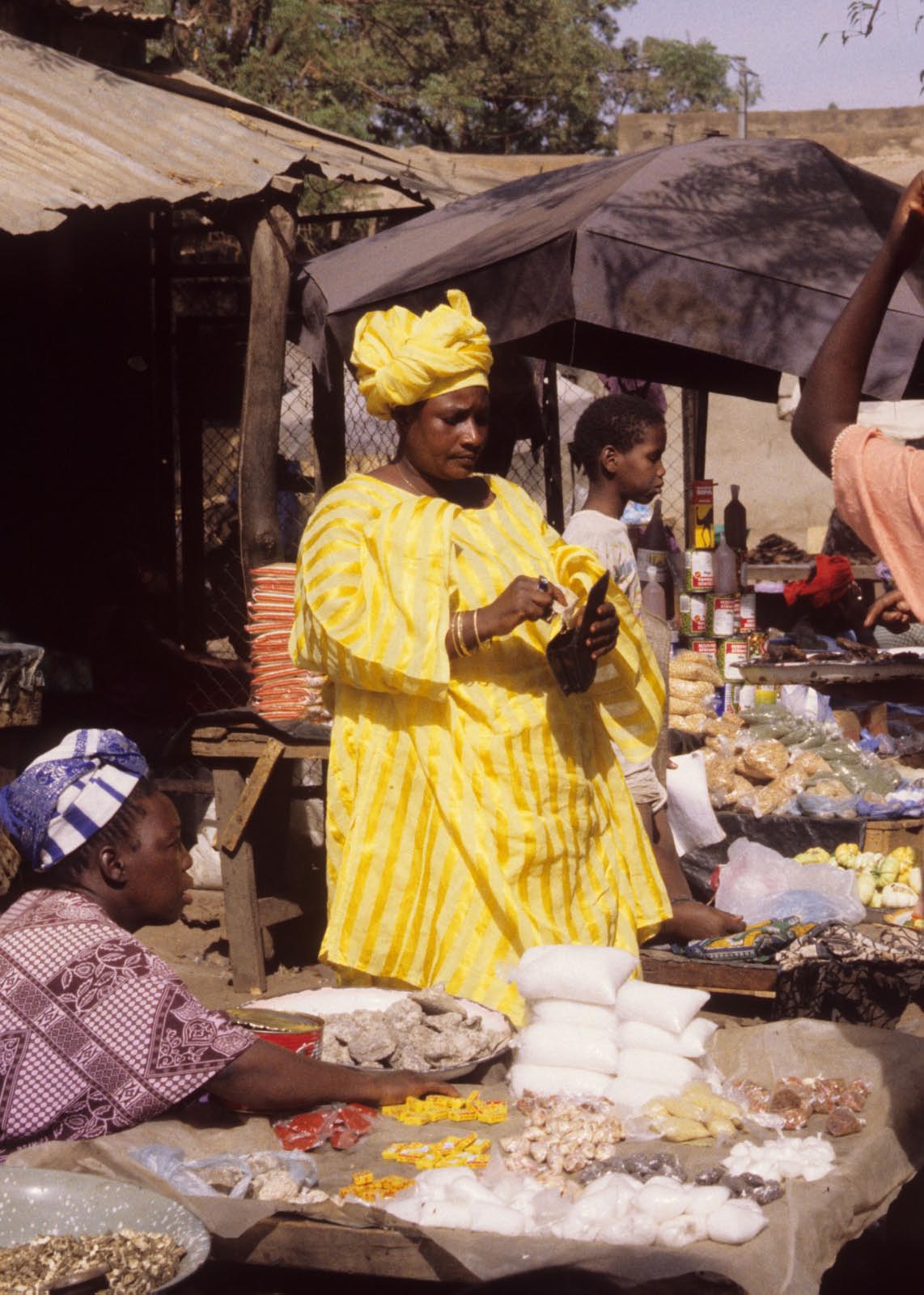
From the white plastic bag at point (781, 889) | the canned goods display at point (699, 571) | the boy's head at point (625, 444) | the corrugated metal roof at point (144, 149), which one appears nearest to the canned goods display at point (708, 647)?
the canned goods display at point (699, 571)

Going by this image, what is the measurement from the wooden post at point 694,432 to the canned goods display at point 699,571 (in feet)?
3.79

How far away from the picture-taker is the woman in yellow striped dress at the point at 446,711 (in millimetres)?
3336

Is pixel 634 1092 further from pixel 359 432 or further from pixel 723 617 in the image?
pixel 359 432

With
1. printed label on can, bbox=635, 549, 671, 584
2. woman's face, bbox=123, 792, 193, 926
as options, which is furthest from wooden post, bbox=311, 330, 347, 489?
woman's face, bbox=123, 792, 193, 926

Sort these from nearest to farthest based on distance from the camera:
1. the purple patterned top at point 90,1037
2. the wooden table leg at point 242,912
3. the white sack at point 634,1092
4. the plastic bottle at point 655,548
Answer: the purple patterned top at point 90,1037, the white sack at point 634,1092, the wooden table leg at point 242,912, the plastic bottle at point 655,548

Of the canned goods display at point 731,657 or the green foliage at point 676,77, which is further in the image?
the green foliage at point 676,77

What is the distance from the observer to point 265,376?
21.2ft

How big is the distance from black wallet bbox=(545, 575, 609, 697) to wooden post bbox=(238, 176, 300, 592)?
3.09 meters

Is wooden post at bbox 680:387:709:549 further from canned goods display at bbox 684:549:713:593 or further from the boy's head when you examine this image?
the boy's head

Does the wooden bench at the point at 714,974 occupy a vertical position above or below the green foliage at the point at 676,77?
below

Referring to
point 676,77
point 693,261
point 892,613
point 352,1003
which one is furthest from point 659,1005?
→ point 676,77

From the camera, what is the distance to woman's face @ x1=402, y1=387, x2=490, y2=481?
11.6 feet

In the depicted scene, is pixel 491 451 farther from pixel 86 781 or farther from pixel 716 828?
pixel 86 781

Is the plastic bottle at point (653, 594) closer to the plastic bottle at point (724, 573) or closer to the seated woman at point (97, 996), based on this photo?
the plastic bottle at point (724, 573)
